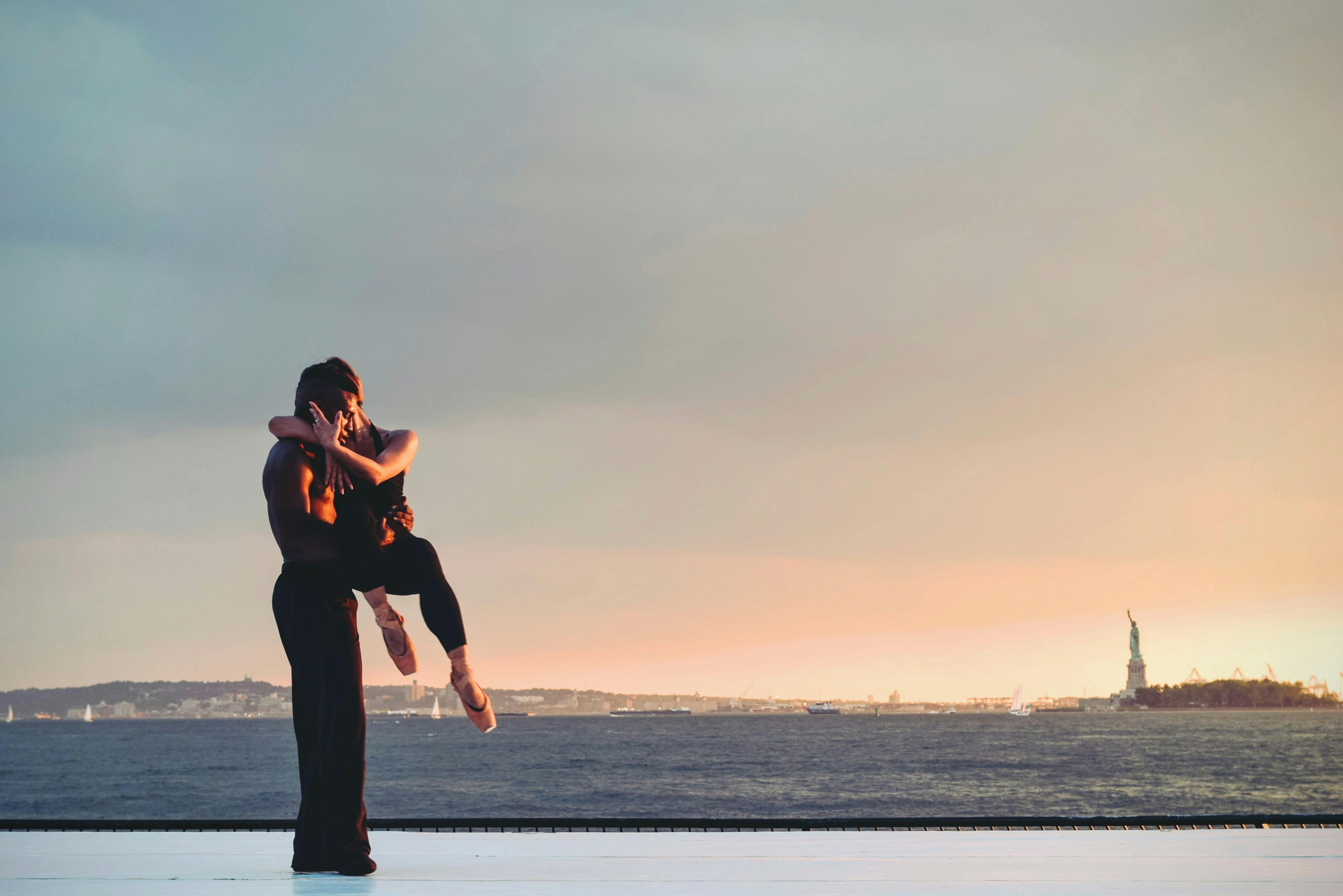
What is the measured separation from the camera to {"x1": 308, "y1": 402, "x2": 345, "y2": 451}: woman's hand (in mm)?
5535

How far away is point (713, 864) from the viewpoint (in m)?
5.31

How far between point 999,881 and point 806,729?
534 feet

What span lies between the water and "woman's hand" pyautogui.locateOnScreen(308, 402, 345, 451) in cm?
4676

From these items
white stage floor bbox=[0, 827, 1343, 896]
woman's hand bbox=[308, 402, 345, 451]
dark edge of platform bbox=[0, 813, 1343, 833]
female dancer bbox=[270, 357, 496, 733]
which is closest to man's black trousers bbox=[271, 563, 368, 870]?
female dancer bbox=[270, 357, 496, 733]

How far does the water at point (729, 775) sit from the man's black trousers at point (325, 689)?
46275mm

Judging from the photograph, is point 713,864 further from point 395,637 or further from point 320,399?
point 320,399

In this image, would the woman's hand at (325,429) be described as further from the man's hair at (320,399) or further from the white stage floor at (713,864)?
the white stage floor at (713,864)

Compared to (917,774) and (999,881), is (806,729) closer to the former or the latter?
(917,774)

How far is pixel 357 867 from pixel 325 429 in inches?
84.3

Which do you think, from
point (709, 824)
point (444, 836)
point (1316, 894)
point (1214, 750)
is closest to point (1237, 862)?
point (1316, 894)

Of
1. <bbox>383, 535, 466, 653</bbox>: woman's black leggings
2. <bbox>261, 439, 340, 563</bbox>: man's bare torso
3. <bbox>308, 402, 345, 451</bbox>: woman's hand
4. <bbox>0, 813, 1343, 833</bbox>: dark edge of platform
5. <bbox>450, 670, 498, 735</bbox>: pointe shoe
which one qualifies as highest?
<bbox>308, 402, 345, 451</bbox>: woman's hand

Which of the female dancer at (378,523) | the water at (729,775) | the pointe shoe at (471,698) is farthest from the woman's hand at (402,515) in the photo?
the water at (729,775)

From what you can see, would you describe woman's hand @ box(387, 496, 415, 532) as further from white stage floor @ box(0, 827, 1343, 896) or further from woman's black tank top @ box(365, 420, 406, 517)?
white stage floor @ box(0, 827, 1343, 896)

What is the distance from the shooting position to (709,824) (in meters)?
6.61
